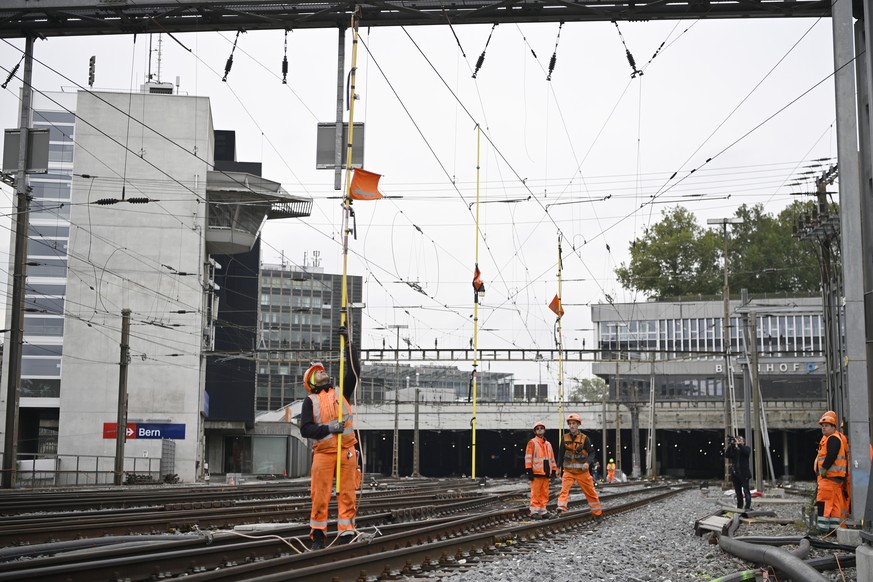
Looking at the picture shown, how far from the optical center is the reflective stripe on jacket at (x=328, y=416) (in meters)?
11.2

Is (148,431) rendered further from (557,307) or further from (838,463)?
(838,463)

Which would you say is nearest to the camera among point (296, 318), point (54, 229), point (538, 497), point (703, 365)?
point (538, 497)

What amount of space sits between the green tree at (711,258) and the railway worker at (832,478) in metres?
79.7

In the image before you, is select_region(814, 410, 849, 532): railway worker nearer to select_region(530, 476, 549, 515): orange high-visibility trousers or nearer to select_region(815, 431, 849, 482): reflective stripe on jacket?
select_region(815, 431, 849, 482): reflective stripe on jacket

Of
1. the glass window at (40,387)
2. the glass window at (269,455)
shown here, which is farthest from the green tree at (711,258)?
the glass window at (40,387)

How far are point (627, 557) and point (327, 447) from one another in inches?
162

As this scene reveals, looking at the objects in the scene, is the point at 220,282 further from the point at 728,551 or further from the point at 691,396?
the point at 728,551

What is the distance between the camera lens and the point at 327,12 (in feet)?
75.4

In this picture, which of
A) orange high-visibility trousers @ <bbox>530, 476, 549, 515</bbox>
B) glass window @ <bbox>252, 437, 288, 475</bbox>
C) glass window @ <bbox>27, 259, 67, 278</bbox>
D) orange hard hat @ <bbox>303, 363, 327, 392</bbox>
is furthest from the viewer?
glass window @ <bbox>27, 259, 67, 278</bbox>

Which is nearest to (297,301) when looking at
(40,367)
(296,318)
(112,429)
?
(296,318)

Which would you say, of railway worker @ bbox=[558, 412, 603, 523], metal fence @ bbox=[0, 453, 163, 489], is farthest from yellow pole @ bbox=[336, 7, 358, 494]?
metal fence @ bbox=[0, 453, 163, 489]

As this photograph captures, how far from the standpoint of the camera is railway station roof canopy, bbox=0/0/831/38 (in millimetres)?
22641

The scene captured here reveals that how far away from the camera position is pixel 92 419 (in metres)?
56.6

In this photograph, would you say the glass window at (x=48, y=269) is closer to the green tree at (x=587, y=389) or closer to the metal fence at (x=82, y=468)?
the metal fence at (x=82, y=468)
